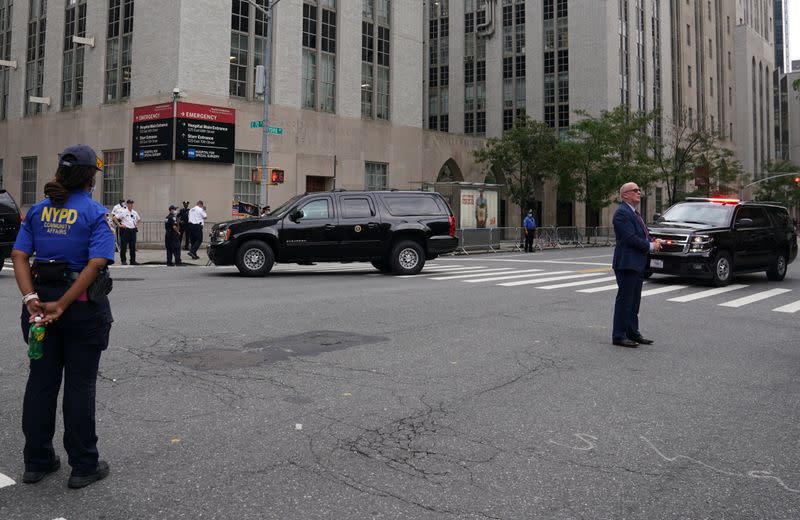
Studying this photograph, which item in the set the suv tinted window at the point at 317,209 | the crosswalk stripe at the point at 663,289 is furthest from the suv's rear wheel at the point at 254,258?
the crosswalk stripe at the point at 663,289

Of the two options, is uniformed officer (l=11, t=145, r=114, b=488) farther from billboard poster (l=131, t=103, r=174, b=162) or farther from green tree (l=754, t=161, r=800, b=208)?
green tree (l=754, t=161, r=800, b=208)

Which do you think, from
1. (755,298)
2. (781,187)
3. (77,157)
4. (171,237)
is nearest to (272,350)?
(77,157)

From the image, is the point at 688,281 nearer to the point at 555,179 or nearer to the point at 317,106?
the point at 317,106

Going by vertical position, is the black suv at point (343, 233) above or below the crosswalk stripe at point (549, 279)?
above

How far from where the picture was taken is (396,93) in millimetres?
37375

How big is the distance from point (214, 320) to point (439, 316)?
316 centimetres

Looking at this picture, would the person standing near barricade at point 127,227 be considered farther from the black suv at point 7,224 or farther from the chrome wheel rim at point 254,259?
the chrome wheel rim at point 254,259

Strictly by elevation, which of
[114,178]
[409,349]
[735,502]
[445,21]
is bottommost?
[735,502]

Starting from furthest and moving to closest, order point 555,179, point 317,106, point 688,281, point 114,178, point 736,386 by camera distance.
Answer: point 555,179 < point 317,106 < point 114,178 < point 688,281 < point 736,386

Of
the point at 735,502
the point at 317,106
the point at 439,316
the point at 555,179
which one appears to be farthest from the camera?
the point at 555,179

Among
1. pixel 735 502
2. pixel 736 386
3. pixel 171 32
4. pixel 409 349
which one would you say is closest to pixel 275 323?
pixel 409 349

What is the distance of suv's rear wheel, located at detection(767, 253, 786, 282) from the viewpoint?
16438 mm

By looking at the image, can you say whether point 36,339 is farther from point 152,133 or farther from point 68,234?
point 152,133

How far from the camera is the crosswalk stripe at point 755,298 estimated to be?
12.0 m
